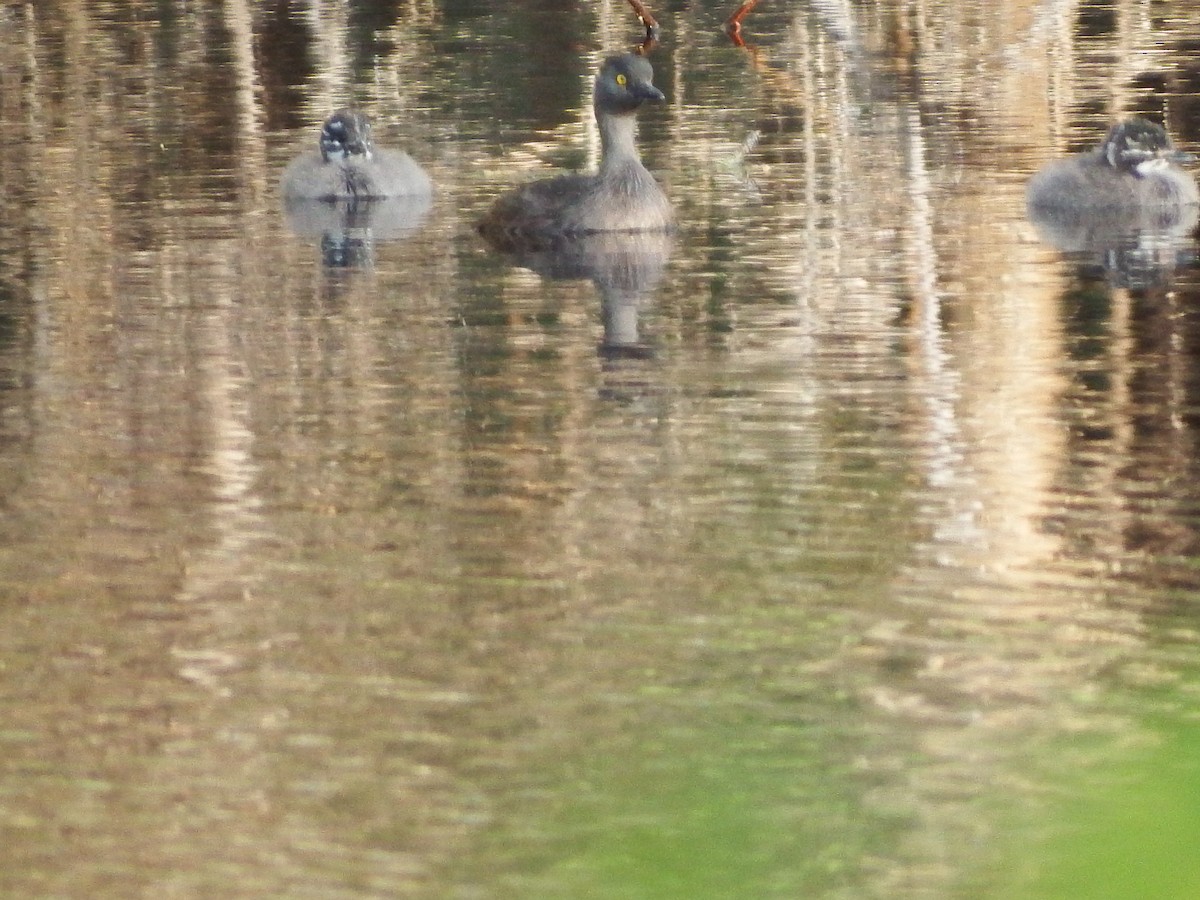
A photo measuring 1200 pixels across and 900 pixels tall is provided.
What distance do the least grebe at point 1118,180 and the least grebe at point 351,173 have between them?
3.97 m

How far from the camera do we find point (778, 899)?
2.30 meters

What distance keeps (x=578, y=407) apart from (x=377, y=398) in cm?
81

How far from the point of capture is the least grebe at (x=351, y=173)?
14.7m

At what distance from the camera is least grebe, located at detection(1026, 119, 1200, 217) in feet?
42.4

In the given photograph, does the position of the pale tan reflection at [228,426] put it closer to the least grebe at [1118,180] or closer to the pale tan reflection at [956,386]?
the pale tan reflection at [956,386]

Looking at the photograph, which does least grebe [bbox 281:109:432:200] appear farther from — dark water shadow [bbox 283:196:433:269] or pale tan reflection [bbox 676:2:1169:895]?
pale tan reflection [bbox 676:2:1169:895]

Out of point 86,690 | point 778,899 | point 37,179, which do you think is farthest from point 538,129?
point 778,899

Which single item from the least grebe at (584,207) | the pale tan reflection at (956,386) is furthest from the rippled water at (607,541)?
the least grebe at (584,207)

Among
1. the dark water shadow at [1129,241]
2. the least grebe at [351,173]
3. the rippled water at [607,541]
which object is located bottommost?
the rippled water at [607,541]

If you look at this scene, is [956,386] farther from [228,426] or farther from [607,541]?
[228,426]

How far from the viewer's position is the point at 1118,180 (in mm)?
13102

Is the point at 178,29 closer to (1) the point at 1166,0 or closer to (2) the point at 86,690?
(1) the point at 1166,0

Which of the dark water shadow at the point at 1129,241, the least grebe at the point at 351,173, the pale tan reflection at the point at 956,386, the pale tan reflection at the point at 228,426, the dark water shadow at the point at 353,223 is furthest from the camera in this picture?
the least grebe at the point at 351,173

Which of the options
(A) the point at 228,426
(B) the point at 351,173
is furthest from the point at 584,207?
(A) the point at 228,426
